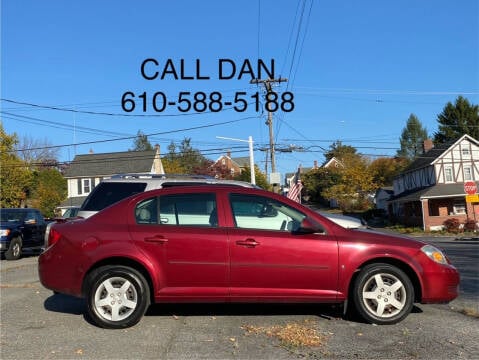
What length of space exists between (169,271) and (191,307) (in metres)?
1.13

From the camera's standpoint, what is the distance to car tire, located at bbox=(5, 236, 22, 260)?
612 inches

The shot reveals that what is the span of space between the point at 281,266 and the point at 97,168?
5020cm

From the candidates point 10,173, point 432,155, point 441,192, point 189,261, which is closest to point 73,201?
point 10,173

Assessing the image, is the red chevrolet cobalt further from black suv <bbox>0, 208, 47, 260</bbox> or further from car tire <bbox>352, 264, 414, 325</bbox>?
black suv <bbox>0, 208, 47, 260</bbox>

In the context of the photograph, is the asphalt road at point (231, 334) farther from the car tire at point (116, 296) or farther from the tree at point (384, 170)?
the tree at point (384, 170)

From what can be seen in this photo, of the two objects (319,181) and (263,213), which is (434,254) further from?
(319,181)

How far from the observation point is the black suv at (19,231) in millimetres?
15516

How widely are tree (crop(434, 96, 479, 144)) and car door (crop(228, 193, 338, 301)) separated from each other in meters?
78.0

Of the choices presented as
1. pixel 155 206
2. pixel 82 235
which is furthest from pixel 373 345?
pixel 82 235

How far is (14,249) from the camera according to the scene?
15.7m

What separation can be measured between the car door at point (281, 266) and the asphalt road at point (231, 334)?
1.20ft

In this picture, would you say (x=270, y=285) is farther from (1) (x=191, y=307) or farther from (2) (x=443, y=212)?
(2) (x=443, y=212)

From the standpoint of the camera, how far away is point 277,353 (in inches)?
185

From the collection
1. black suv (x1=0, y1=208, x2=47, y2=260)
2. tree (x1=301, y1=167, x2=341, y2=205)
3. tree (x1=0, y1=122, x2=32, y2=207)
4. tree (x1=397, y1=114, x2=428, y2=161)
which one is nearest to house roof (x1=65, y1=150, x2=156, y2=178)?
tree (x1=0, y1=122, x2=32, y2=207)
